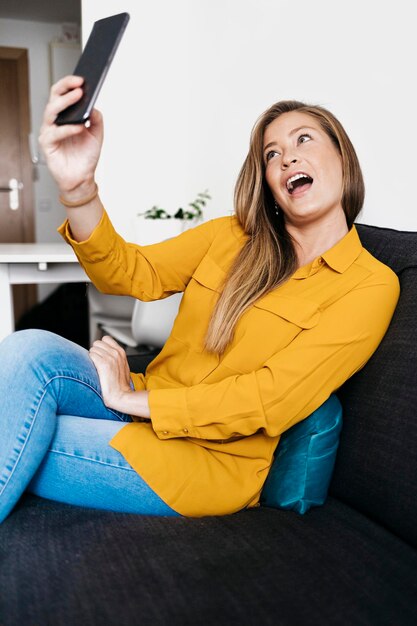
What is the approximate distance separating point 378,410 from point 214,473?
12.6 inches

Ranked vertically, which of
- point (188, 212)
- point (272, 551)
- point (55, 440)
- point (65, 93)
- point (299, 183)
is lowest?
point (272, 551)

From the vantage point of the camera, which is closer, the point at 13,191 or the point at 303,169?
the point at 303,169

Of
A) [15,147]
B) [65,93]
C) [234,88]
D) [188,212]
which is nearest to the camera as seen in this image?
[65,93]

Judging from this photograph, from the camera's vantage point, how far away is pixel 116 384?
1.27 meters

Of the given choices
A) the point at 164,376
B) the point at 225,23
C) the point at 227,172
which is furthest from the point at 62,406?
the point at 225,23

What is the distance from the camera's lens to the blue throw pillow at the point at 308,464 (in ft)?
3.94

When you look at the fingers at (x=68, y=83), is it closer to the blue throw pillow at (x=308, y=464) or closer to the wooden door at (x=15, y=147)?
the blue throw pillow at (x=308, y=464)

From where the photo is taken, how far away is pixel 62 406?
119 cm

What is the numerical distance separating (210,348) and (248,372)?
0.09 meters

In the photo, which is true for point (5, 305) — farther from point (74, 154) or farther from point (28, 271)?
point (74, 154)

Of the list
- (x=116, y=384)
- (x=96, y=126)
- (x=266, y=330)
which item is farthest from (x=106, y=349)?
(x=96, y=126)

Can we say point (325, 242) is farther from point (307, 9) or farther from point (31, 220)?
point (31, 220)

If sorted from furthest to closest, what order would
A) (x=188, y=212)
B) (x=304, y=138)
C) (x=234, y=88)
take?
(x=188, y=212) → (x=234, y=88) → (x=304, y=138)

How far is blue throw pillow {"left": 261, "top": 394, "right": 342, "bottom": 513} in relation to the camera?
3.94ft
